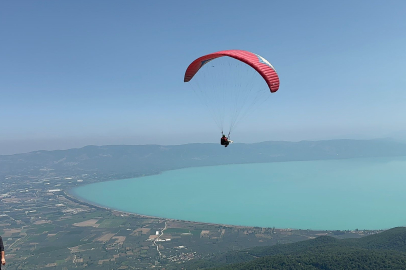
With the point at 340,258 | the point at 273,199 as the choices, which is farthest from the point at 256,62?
the point at 273,199

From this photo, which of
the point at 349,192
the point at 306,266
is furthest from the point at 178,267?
the point at 349,192

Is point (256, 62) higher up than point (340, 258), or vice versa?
point (256, 62)

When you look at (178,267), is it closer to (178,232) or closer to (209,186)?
(178,232)

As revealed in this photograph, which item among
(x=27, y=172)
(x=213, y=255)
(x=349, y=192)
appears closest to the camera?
(x=213, y=255)

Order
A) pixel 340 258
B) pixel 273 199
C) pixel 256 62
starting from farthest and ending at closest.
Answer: pixel 273 199, pixel 340 258, pixel 256 62

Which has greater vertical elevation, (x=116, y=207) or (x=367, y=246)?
(x=367, y=246)

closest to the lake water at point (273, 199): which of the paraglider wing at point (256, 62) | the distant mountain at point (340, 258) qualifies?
the distant mountain at point (340, 258)

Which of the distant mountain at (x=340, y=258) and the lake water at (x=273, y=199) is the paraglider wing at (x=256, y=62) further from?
the lake water at (x=273, y=199)

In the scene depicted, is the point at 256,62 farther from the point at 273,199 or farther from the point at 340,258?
the point at 273,199

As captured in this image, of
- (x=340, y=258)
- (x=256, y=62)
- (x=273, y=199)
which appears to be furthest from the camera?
(x=273, y=199)

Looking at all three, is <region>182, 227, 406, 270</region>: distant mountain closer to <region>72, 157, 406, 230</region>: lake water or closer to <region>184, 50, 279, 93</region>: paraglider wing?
<region>184, 50, 279, 93</region>: paraglider wing
